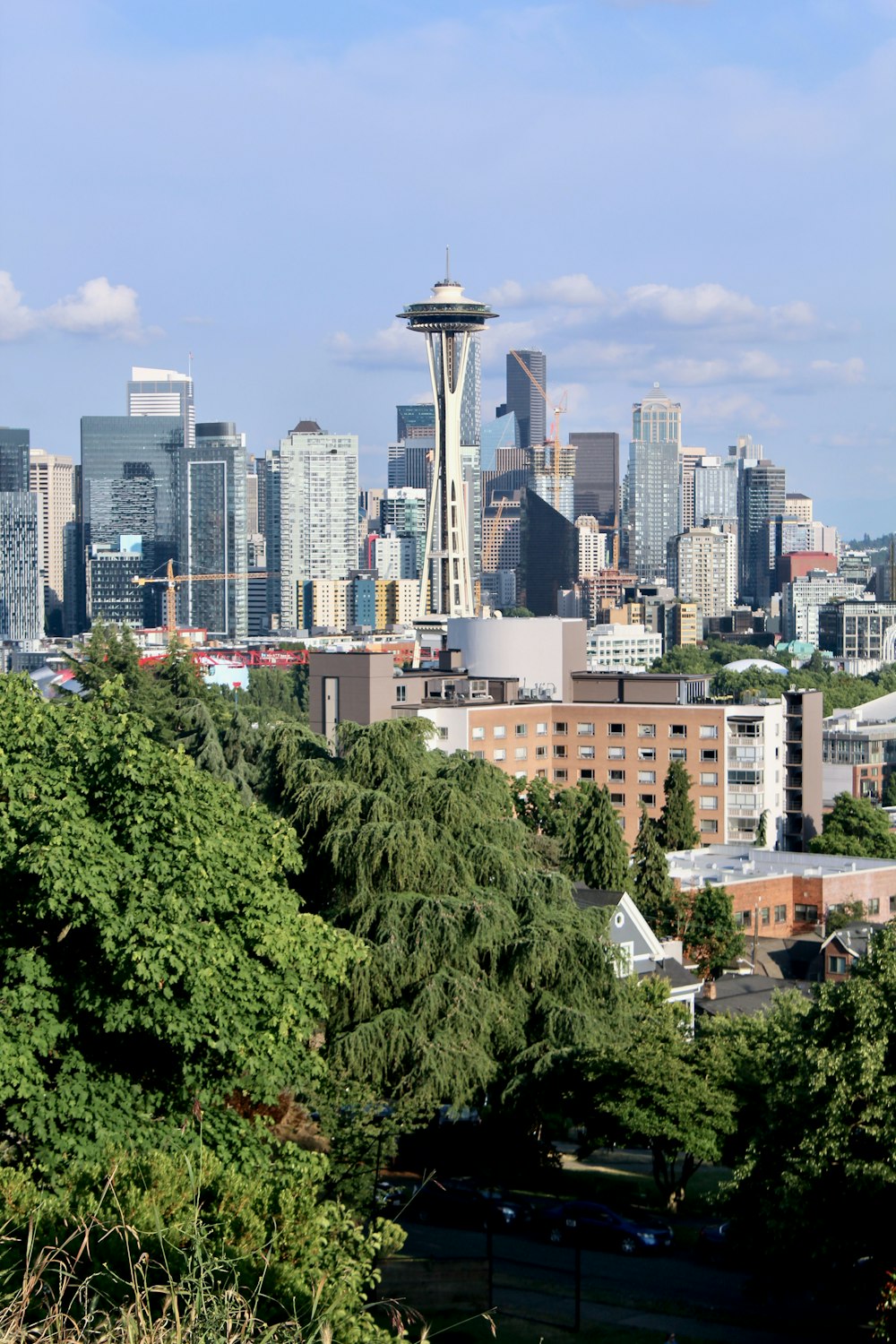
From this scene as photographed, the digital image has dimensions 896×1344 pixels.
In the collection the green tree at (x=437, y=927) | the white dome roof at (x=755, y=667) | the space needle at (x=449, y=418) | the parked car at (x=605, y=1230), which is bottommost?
the parked car at (x=605, y=1230)

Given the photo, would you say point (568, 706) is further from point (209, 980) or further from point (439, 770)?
point (209, 980)

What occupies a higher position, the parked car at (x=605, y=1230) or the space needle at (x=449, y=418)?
the space needle at (x=449, y=418)

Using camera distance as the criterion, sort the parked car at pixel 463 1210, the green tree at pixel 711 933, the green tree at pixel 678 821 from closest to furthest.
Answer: the parked car at pixel 463 1210 → the green tree at pixel 711 933 → the green tree at pixel 678 821

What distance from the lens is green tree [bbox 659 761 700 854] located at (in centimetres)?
7125

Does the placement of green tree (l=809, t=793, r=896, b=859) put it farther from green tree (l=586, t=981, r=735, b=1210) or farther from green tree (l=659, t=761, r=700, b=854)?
green tree (l=586, t=981, r=735, b=1210)

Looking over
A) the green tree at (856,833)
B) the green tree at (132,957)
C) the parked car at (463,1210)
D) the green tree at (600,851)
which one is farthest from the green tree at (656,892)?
the green tree at (132,957)

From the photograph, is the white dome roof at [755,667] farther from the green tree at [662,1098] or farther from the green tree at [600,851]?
the green tree at [662,1098]

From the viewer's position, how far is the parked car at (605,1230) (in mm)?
26172

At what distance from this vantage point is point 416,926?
27.3m

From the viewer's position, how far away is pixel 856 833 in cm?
7469

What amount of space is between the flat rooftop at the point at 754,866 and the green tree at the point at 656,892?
2256 millimetres

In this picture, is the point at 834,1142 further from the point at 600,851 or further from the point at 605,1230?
the point at 600,851

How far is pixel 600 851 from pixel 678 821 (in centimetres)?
1673

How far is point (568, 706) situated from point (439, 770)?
46.6 metres
